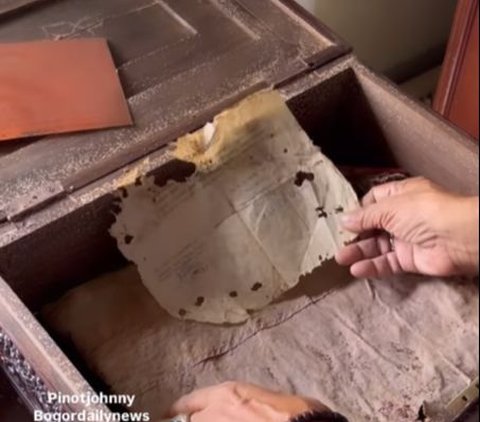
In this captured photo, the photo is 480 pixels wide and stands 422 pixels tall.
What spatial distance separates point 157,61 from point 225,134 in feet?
0.52

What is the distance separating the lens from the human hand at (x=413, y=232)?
75 centimetres

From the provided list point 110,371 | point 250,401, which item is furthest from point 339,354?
point 110,371

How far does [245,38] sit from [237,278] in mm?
317

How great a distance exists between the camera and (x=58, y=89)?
44.9 inches

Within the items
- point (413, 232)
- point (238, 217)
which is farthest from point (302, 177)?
point (413, 232)

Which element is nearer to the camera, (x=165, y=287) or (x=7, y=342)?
(x=7, y=342)

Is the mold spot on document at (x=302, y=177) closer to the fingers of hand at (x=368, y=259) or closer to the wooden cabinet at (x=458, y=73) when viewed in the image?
the fingers of hand at (x=368, y=259)

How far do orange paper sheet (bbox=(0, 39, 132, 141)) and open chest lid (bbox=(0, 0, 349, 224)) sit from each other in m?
0.02

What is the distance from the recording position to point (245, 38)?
1203 mm

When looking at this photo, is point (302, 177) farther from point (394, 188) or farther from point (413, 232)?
point (413, 232)

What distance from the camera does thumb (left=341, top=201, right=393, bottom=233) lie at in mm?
981

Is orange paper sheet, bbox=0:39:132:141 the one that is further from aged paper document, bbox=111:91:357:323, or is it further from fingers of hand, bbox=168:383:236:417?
fingers of hand, bbox=168:383:236:417

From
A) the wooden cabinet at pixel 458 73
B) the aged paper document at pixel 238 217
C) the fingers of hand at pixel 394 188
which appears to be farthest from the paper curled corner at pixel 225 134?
the wooden cabinet at pixel 458 73

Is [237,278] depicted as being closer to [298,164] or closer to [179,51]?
[298,164]
